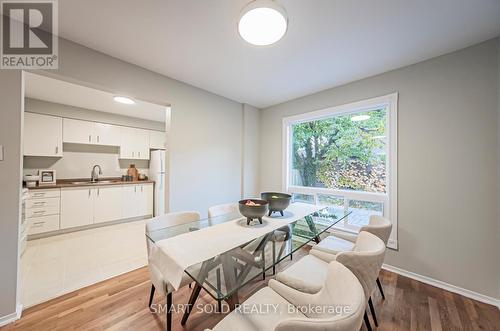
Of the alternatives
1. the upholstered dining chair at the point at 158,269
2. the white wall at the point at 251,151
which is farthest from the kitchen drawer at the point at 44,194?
the white wall at the point at 251,151

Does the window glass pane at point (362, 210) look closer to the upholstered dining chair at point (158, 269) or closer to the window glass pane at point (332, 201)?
the window glass pane at point (332, 201)

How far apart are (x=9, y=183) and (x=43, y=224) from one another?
2455 mm

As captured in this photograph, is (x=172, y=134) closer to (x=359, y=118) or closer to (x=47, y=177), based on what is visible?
(x=359, y=118)

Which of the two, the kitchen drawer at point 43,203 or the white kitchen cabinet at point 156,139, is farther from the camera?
the white kitchen cabinet at point 156,139

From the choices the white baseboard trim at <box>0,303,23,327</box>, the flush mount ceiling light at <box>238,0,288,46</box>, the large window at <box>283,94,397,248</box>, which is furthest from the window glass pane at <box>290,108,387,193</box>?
the white baseboard trim at <box>0,303,23,327</box>

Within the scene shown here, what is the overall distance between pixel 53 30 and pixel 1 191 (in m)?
1.41

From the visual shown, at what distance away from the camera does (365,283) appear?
1.07 meters

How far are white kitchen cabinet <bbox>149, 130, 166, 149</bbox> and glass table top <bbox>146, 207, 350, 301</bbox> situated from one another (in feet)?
12.3

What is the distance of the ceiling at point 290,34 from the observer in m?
1.36

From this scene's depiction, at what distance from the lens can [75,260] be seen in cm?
245

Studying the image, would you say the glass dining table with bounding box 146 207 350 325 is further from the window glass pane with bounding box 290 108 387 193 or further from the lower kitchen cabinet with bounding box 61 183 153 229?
the lower kitchen cabinet with bounding box 61 183 153 229

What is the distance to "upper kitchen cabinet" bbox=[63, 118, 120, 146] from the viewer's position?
11.9ft

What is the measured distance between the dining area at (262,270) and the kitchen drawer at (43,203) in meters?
2.85

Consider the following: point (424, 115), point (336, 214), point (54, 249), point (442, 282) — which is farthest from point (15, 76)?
point (442, 282)
